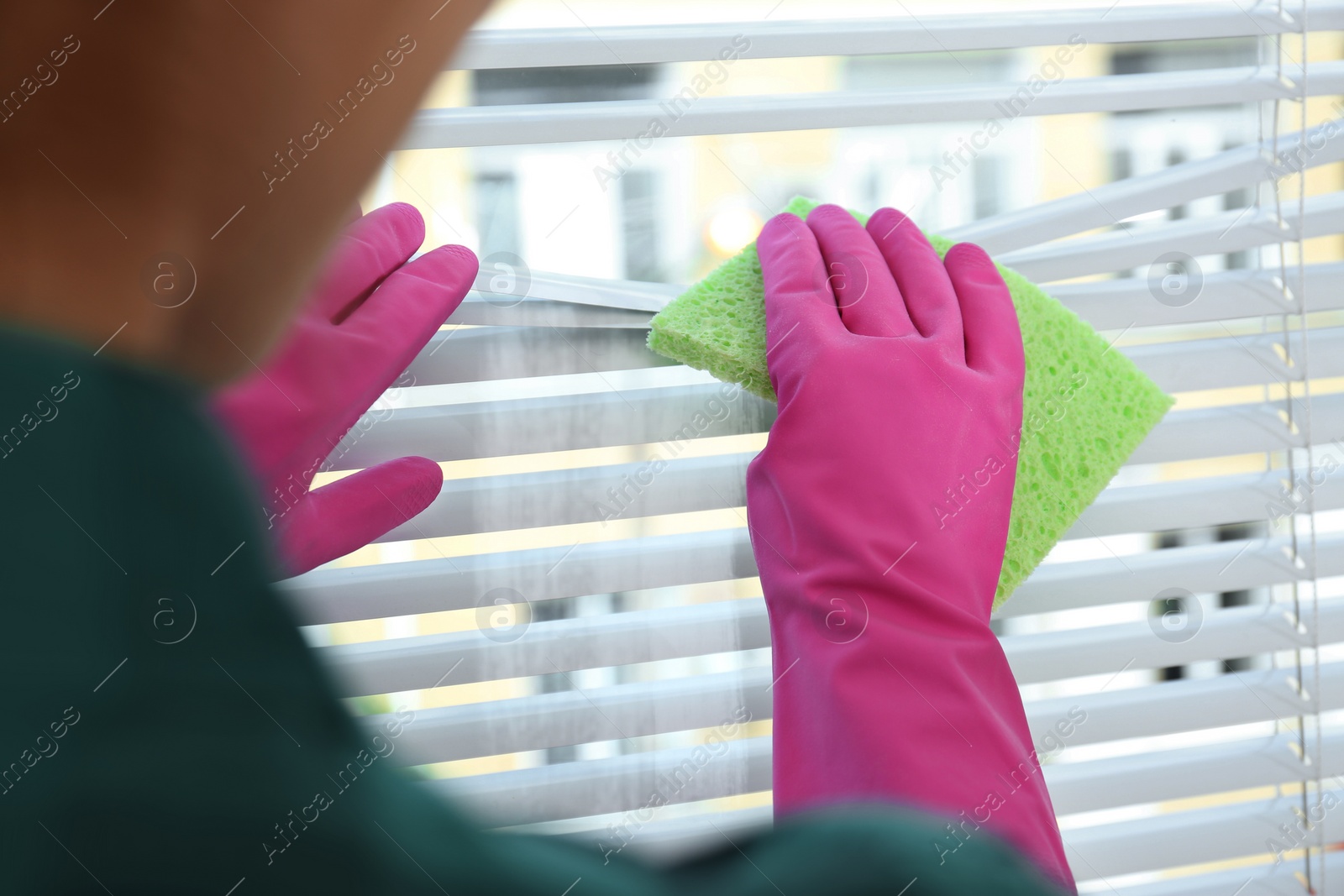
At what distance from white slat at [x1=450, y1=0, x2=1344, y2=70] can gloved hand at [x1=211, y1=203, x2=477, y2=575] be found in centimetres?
18

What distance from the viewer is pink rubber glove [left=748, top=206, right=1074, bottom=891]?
24.9 inches

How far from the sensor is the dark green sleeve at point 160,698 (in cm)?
17

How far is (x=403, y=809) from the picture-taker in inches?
7.3

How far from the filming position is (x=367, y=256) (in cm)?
69

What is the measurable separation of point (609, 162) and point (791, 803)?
1.73 ft

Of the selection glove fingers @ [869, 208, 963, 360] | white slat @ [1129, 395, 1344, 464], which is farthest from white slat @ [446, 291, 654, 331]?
white slat @ [1129, 395, 1344, 464]

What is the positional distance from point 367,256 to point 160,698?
0.57 m

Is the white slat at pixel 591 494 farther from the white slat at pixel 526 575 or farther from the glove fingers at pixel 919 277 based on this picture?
the glove fingers at pixel 919 277

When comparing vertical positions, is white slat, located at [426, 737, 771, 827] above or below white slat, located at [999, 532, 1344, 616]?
below

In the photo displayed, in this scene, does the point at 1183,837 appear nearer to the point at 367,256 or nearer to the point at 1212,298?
the point at 1212,298

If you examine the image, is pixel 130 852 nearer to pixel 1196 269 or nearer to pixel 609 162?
pixel 609 162

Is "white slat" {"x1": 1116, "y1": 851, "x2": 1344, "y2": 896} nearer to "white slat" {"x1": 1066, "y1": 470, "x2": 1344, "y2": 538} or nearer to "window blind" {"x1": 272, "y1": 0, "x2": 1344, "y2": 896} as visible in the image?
"window blind" {"x1": 272, "y1": 0, "x2": 1344, "y2": 896}

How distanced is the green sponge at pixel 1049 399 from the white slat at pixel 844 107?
120mm

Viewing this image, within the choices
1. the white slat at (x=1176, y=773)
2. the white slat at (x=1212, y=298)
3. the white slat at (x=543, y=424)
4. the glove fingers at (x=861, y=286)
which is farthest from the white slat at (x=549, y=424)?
the white slat at (x=1176, y=773)
